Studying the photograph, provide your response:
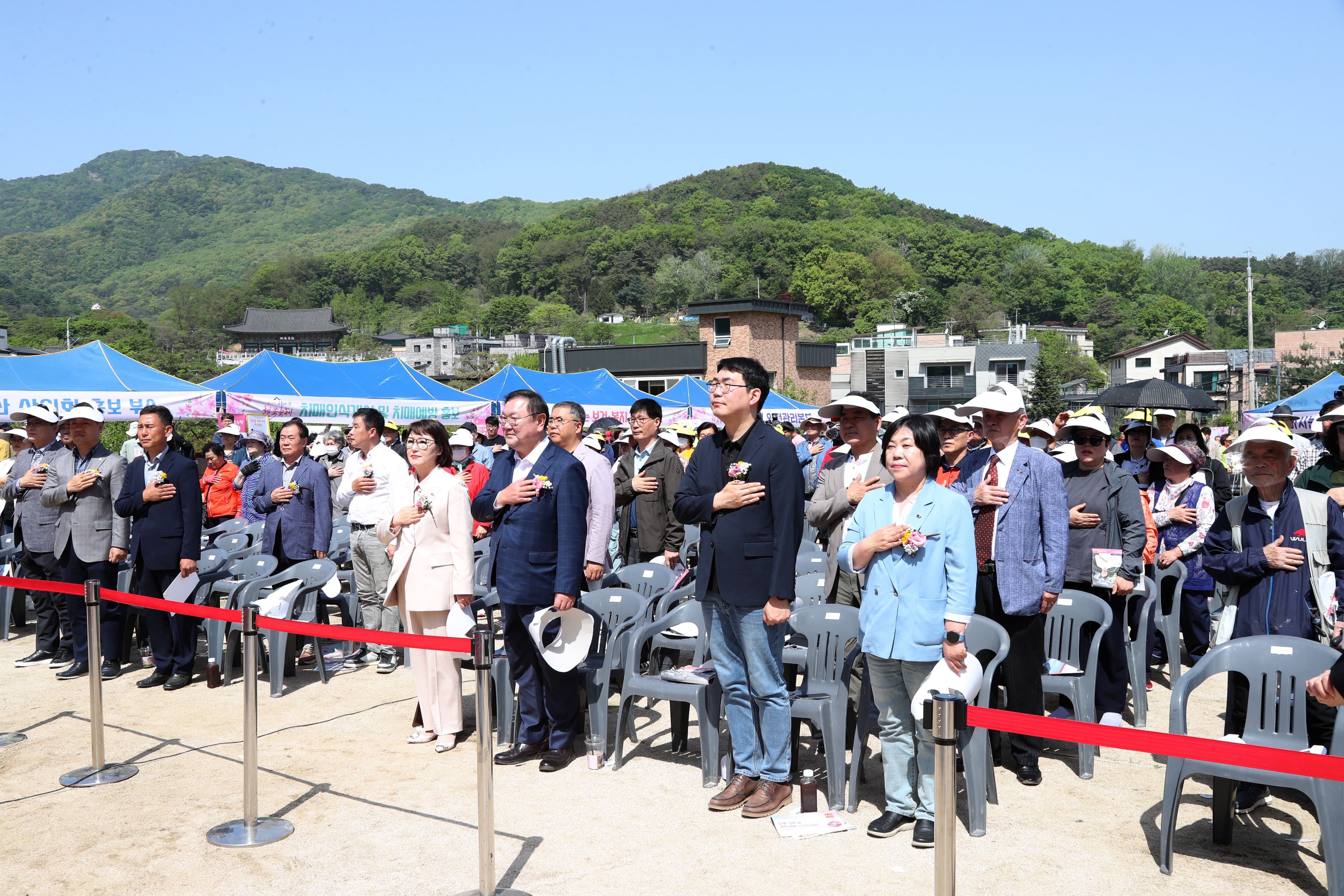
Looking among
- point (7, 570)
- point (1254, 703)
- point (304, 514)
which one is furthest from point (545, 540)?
point (7, 570)

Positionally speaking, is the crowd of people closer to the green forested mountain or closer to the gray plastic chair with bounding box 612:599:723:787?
the gray plastic chair with bounding box 612:599:723:787

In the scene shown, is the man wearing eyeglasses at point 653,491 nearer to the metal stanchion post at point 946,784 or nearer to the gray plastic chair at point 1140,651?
the gray plastic chair at point 1140,651

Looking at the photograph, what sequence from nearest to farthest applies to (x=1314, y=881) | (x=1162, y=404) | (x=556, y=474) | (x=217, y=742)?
(x=1314, y=881)
(x=556, y=474)
(x=217, y=742)
(x=1162, y=404)

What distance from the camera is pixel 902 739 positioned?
3920 mm

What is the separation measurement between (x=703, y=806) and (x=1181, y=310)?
11432 cm

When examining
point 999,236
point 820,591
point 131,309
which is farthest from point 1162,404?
point 131,309

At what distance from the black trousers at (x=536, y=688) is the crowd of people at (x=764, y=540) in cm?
1

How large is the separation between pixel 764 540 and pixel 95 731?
378 centimetres

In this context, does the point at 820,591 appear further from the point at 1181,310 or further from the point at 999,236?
the point at 999,236

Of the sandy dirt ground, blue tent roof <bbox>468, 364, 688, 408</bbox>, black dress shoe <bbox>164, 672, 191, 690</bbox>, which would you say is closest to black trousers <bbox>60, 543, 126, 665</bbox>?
black dress shoe <bbox>164, 672, 191, 690</bbox>

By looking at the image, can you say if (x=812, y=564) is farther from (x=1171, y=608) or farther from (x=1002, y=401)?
(x=1002, y=401)

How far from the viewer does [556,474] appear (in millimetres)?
4973

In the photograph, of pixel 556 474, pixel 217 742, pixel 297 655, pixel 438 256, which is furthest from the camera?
pixel 438 256

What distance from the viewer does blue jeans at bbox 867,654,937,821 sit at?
12.5 ft
